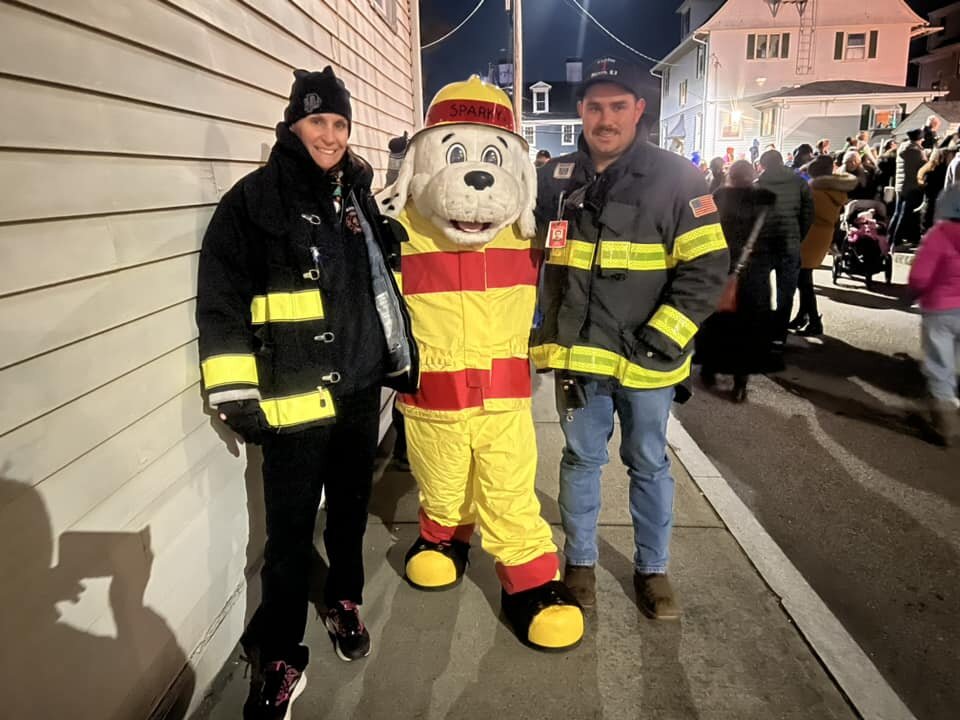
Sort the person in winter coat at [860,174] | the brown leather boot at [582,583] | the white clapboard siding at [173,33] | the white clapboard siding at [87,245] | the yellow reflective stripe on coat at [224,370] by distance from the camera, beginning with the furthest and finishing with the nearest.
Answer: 1. the person in winter coat at [860,174]
2. the brown leather boot at [582,583]
3. the yellow reflective stripe on coat at [224,370]
4. the white clapboard siding at [173,33]
5. the white clapboard siding at [87,245]

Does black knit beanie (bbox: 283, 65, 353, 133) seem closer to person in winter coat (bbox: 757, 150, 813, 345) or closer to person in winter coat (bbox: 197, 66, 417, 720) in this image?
person in winter coat (bbox: 197, 66, 417, 720)

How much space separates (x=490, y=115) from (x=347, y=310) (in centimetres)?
104

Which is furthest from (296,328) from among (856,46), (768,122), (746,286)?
(856,46)

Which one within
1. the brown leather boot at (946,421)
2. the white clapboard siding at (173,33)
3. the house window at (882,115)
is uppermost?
the house window at (882,115)

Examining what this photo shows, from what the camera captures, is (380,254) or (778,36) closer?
(380,254)

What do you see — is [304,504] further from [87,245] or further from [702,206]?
[702,206]

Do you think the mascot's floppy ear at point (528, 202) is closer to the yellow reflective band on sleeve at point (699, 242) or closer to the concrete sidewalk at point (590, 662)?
the yellow reflective band on sleeve at point (699, 242)

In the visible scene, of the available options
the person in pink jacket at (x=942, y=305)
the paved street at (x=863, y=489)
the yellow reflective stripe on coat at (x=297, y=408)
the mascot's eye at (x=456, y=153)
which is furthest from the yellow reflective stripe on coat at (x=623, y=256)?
the person in pink jacket at (x=942, y=305)

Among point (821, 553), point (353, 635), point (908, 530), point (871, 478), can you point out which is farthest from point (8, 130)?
point (871, 478)

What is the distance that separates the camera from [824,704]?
2412 millimetres

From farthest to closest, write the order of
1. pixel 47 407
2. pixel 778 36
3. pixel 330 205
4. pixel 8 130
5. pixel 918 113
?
pixel 778 36 < pixel 918 113 < pixel 330 205 < pixel 47 407 < pixel 8 130

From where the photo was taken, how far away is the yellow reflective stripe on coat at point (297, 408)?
2.25 m

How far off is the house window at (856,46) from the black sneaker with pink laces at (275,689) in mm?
35257

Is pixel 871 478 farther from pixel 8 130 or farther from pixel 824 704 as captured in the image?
pixel 8 130
